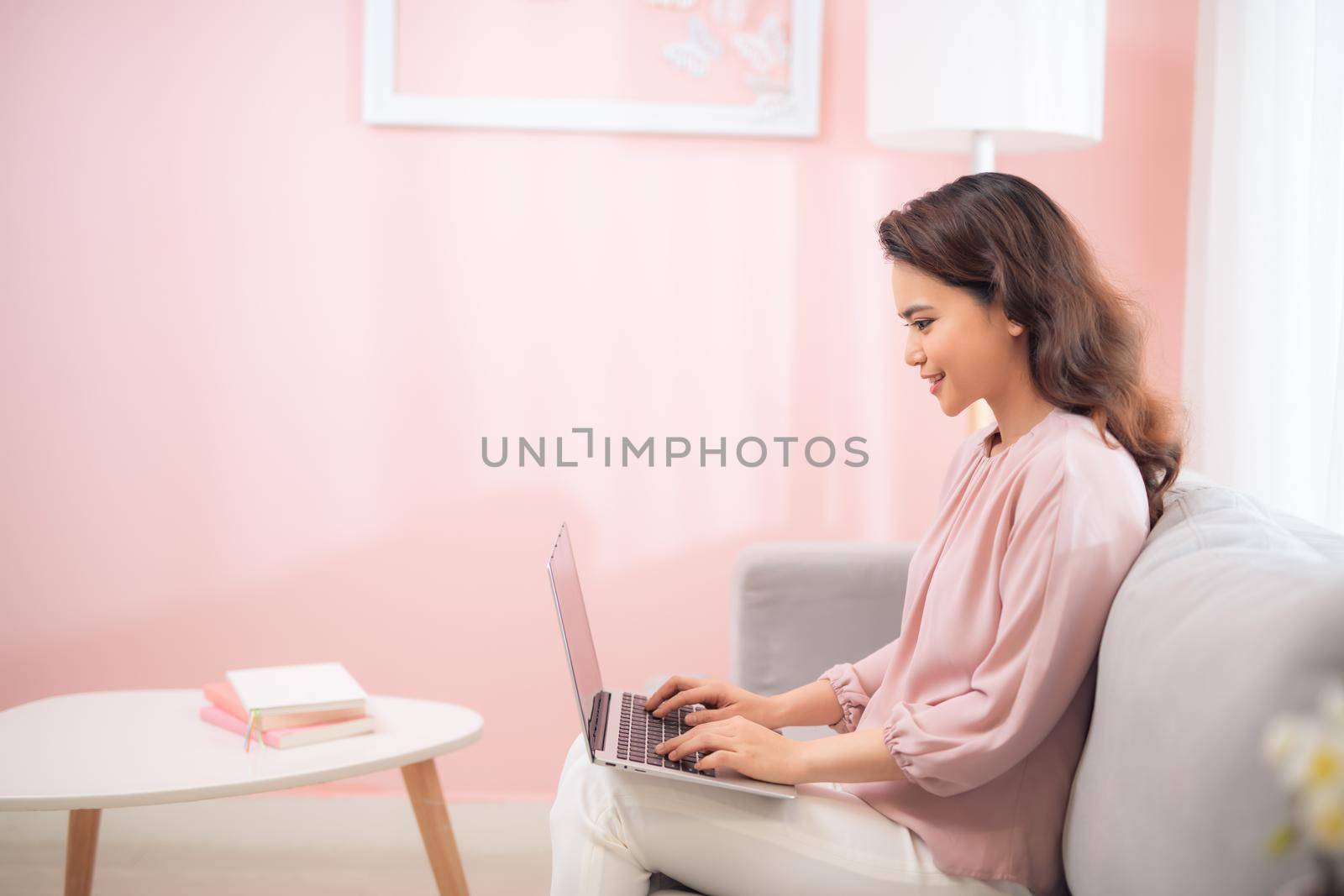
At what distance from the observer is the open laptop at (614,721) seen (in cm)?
106

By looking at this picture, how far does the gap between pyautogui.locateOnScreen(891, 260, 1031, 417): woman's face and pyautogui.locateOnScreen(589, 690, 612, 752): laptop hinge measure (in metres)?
0.48

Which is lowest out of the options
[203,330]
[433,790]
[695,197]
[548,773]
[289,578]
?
[548,773]

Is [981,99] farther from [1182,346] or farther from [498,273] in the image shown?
[498,273]

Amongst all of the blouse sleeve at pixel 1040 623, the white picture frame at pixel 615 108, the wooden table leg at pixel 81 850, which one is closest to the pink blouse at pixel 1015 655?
the blouse sleeve at pixel 1040 623

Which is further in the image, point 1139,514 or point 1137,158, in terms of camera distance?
point 1137,158

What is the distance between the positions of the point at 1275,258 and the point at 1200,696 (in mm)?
1136

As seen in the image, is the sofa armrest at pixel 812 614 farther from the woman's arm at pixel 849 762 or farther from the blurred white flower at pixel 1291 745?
the blurred white flower at pixel 1291 745

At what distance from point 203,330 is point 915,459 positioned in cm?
144

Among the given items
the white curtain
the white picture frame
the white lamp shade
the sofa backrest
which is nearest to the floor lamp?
the white lamp shade

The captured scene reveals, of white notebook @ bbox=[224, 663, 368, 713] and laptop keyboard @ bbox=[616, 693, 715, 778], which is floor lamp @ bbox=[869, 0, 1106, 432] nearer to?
laptop keyboard @ bbox=[616, 693, 715, 778]

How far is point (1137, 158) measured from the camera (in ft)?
7.31

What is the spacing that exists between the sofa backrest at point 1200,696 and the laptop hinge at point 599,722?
444 mm

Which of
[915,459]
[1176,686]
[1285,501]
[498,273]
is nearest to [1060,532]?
[1176,686]

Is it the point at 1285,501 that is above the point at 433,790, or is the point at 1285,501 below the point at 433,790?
above
